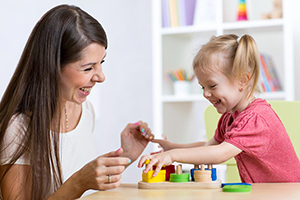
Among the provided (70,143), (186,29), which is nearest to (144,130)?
(70,143)

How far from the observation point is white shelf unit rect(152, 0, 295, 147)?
2.54 metres

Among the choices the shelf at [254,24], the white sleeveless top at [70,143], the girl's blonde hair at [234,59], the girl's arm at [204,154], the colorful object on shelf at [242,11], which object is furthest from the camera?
the colorful object on shelf at [242,11]

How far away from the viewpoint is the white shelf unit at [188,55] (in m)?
2.54

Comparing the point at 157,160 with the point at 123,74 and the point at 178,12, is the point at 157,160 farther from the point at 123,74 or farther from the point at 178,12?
the point at 123,74

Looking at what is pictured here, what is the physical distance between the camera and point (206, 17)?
271 cm

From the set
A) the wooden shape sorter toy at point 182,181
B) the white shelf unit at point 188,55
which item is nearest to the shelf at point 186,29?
the white shelf unit at point 188,55

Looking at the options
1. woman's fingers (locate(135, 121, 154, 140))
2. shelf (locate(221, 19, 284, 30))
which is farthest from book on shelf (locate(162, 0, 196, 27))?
woman's fingers (locate(135, 121, 154, 140))

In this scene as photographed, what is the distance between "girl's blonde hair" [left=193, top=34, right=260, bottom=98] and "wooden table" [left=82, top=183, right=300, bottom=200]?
465mm

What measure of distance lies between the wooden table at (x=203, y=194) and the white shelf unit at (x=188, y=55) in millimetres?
1582

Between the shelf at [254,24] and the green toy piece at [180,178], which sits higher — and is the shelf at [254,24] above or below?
above

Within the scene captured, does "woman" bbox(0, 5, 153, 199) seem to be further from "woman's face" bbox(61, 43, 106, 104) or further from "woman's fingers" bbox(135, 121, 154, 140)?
"woman's fingers" bbox(135, 121, 154, 140)

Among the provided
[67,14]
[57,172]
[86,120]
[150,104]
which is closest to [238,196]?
[57,172]

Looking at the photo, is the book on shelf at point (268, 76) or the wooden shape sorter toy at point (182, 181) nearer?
the wooden shape sorter toy at point (182, 181)

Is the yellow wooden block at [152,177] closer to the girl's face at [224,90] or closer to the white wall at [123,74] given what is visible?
the girl's face at [224,90]
